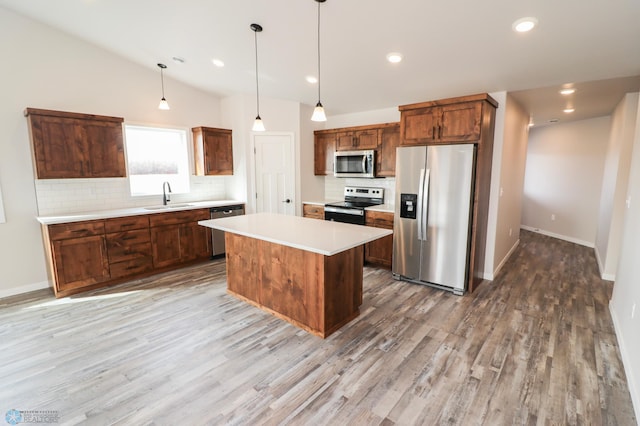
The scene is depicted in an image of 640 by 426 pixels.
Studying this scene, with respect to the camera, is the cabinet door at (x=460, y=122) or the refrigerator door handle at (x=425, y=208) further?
the refrigerator door handle at (x=425, y=208)

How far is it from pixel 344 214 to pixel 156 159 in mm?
3178

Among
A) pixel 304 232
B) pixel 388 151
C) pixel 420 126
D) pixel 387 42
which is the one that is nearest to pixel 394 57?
pixel 387 42

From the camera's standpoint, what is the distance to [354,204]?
5031 mm

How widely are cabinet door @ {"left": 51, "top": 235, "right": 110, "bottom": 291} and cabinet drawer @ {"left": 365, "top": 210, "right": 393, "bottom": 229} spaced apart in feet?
11.8

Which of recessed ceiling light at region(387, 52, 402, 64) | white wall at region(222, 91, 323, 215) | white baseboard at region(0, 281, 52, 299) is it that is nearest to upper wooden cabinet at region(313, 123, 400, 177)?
white wall at region(222, 91, 323, 215)

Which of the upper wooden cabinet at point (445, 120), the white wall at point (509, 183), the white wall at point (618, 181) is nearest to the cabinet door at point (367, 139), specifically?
the upper wooden cabinet at point (445, 120)

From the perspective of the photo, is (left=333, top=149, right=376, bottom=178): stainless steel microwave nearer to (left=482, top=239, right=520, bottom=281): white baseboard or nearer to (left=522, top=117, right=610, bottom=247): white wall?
(left=482, top=239, right=520, bottom=281): white baseboard

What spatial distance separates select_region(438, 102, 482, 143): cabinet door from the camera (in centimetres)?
337

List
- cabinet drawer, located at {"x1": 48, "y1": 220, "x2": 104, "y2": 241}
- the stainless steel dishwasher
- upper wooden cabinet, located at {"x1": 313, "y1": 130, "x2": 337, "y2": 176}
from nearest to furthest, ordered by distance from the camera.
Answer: cabinet drawer, located at {"x1": 48, "y1": 220, "x2": 104, "y2": 241} → the stainless steel dishwasher → upper wooden cabinet, located at {"x1": 313, "y1": 130, "x2": 337, "y2": 176}

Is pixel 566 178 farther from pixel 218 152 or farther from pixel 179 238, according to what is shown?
pixel 179 238

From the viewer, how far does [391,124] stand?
4.60 meters

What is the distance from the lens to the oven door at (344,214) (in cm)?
461

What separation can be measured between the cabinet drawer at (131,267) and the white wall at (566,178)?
796 cm

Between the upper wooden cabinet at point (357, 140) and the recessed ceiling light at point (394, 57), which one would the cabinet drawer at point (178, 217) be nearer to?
the upper wooden cabinet at point (357, 140)
